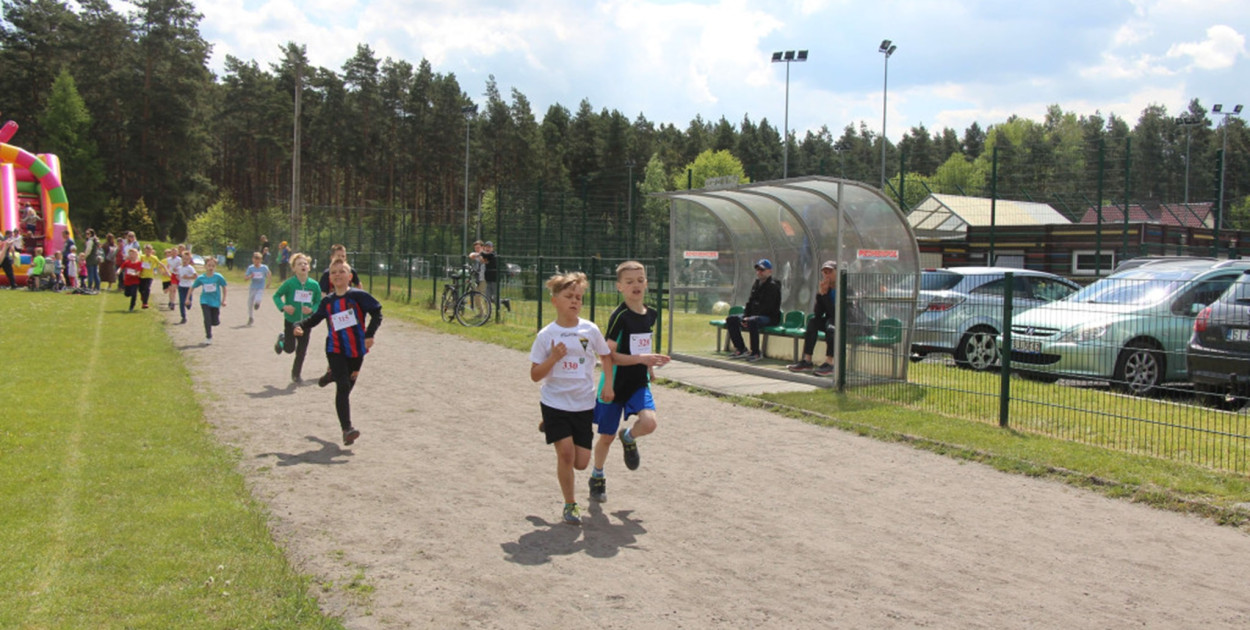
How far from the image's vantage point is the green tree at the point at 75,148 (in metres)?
66.1

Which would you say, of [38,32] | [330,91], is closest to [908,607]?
[330,91]

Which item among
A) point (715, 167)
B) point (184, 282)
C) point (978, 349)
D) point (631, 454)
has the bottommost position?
point (631, 454)

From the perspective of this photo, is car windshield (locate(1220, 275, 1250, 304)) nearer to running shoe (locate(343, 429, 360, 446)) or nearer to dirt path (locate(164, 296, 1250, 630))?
dirt path (locate(164, 296, 1250, 630))

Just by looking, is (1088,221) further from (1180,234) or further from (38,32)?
(38,32)

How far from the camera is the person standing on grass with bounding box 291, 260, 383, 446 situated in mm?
8133

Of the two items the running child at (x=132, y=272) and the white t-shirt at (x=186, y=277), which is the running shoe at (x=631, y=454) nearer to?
the white t-shirt at (x=186, y=277)

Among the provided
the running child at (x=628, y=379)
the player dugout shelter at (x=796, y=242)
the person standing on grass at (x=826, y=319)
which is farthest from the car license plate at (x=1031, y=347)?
the running child at (x=628, y=379)

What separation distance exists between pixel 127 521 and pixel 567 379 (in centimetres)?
266

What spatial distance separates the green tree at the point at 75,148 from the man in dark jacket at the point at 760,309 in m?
67.6

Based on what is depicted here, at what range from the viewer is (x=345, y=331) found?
8.21 m

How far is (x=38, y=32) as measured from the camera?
71.4m

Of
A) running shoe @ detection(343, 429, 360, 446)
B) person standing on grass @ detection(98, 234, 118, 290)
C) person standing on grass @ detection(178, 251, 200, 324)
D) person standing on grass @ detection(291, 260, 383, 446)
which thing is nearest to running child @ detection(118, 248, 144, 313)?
person standing on grass @ detection(178, 251, 200, 324)

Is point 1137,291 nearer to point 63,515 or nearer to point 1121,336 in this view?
point 1121,336

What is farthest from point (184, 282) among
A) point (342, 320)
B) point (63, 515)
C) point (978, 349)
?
point (978, 349)
